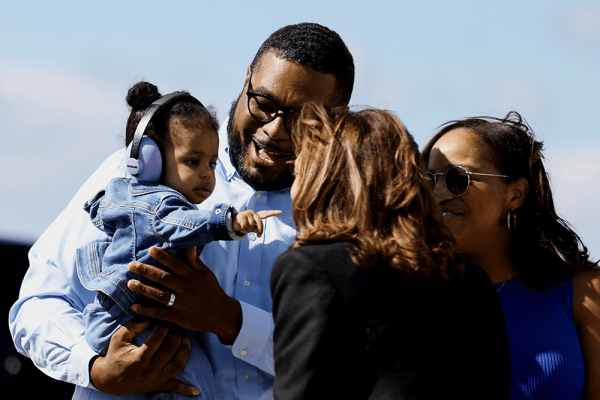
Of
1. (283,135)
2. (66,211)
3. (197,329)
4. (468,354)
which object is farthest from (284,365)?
(66,211)

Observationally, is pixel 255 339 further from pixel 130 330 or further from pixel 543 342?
pixel 543 342

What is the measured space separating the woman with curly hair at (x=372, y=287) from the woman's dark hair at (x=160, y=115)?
3.19 feet

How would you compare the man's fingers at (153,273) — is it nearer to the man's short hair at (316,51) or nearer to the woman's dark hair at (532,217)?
the man's short hair at (316,51)

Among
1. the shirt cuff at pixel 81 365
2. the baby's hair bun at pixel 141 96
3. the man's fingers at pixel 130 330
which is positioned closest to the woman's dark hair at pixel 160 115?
the baby's hair bun at pixel 141 96

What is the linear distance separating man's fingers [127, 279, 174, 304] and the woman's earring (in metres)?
1.66

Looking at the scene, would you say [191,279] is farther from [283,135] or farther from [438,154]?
Answer: [438,154]

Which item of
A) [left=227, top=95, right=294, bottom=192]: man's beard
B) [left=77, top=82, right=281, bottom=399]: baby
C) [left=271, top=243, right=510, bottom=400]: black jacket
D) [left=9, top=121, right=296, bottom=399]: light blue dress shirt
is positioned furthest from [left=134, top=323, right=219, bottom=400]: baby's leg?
[left=271, top=243, right=510, bottom=400]: black jacket

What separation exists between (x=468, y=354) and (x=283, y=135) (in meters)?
1.59

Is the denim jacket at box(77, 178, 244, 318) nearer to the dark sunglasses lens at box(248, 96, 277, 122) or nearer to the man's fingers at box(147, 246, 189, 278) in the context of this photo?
the man's fingers at box(147, 246, 189, 278)

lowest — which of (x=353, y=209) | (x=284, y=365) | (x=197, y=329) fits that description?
(x=197, y=329)

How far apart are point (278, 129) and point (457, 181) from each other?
0.90m

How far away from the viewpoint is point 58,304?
2.94m

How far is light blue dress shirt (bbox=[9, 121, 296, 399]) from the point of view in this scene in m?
2.83

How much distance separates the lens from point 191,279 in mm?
2713
